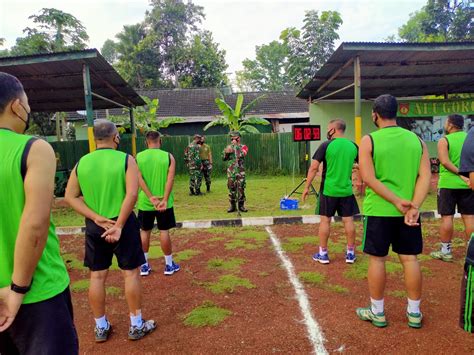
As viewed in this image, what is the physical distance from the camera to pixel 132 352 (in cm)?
310

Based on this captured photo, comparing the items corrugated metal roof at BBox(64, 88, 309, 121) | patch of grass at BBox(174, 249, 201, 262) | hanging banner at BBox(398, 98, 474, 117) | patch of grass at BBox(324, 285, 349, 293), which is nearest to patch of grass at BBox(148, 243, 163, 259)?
patch of grass at BBox(174, 249, 201, 262)

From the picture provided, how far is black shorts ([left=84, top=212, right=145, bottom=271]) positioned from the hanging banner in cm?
1180

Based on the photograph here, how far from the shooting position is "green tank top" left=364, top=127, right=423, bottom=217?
10.6 feet

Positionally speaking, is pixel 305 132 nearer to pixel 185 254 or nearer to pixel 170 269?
pixel 185 254

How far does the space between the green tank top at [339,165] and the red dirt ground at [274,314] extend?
1043 millimetres

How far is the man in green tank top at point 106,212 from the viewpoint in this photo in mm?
3229

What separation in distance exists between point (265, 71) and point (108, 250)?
5000 centimetres

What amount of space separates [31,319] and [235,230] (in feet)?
18.2

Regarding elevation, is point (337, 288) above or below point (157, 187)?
below

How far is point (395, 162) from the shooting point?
10.6 ft

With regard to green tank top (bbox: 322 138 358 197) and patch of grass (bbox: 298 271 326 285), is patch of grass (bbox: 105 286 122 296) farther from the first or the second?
green tank top (bbox: 322 138 358 197)

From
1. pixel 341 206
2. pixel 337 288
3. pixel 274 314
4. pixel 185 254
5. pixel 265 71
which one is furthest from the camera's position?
pixel 265 71

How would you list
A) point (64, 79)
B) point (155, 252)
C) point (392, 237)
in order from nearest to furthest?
point (392, 237) < point (155, 252) < point (64, 79)

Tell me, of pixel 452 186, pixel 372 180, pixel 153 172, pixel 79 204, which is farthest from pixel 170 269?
pixel 452 186
